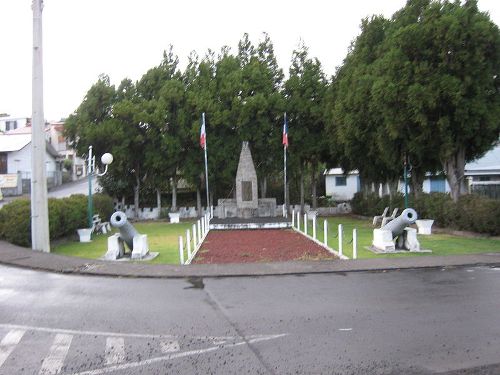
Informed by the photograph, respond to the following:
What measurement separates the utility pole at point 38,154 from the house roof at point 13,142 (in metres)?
40.9

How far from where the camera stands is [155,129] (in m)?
34.9

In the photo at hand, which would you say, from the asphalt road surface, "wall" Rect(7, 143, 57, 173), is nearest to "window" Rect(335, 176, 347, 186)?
"wall" Rect(7, 143, 57, 173)

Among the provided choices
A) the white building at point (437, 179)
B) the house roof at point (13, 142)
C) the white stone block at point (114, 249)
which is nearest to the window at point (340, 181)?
the white building at point (437, 179)

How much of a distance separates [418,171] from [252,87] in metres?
11.8

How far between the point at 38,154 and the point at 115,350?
39.0 feet

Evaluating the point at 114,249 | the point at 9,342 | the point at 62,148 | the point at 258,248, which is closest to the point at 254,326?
the point at 9,342

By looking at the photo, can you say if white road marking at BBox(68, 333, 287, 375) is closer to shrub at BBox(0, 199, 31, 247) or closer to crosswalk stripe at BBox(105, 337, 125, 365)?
crosswalk stripe at BBox(105, 337, 125, 365)

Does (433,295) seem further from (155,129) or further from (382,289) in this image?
(155,129)

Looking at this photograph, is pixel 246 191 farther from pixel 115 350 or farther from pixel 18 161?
pixel 18 161

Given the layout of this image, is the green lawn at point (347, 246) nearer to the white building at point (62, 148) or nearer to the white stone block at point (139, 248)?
the white stone block at point (139, 248)

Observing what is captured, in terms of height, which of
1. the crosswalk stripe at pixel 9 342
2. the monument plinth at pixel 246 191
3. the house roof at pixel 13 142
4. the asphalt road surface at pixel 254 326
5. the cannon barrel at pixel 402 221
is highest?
the house roof at pixel 13 142

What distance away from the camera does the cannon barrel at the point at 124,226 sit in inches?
615

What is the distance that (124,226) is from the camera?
1598 centimetres

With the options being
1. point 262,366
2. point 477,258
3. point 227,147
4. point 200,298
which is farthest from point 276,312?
point 227,147
